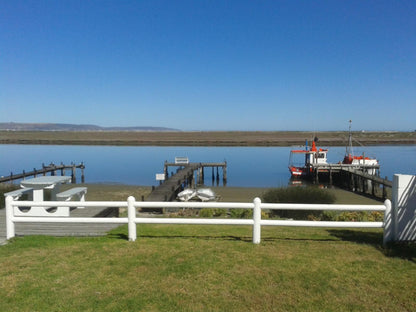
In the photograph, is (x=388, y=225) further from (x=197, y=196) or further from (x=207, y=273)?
(x=197, y=196)

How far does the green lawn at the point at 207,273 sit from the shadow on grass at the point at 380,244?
0.07ft

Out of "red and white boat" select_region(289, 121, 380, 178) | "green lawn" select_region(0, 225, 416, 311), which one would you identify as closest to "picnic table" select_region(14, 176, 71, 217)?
"green lawn" select_region(0, 225, 416, 311)

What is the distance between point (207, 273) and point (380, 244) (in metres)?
4.33

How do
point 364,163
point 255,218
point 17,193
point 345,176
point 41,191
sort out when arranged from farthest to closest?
point 345,176 → point 364,163 → point 17,193 → point 41,191 → point 255,218

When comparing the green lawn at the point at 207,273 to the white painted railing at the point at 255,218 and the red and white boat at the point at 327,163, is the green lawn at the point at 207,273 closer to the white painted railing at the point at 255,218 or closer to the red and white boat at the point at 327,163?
the white painted railing at the point at 255,218

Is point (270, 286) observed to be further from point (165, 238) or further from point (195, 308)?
point (165, 238)

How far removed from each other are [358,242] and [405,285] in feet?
7.98

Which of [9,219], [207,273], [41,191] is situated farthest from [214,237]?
[41,191]

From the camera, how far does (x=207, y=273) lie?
662 cm

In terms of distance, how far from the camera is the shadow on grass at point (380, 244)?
7.49 meters

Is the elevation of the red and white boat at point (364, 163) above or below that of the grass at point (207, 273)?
below

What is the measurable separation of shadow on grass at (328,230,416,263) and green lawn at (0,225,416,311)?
2cm

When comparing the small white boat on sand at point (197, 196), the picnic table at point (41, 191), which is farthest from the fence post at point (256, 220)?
the small white boat on sand at point (197, 196)

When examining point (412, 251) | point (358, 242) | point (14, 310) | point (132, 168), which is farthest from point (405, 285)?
point (132, 168)
